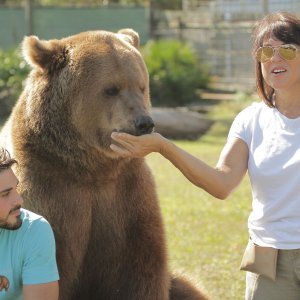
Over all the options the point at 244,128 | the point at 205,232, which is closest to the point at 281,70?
the point at 244,128

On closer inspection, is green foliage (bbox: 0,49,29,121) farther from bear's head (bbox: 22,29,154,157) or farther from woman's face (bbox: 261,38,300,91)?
woman's face (bbox: 261,38,300,91)

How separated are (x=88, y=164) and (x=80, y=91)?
1.33ft

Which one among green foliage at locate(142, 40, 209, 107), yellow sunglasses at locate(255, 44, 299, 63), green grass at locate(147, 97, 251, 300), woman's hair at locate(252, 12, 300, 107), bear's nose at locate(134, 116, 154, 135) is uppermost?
woman's hair at locate(252, 12, 300, 107)

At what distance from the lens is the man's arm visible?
3668 mm

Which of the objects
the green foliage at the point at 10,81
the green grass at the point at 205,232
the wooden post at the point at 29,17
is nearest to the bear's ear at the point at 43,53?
the green grass at the point at 205,232

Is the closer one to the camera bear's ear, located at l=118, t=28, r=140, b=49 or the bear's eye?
the bear's eye

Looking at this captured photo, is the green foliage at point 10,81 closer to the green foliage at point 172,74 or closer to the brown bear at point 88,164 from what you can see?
the green foliage at point 172,74

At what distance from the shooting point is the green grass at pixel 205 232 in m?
6.32

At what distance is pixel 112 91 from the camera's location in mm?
4348

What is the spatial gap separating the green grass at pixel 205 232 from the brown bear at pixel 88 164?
89 cm

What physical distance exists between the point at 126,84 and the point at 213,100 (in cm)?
1595

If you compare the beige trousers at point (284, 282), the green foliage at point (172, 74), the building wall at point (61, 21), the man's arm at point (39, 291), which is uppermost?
the man's arm at point (39, 291)

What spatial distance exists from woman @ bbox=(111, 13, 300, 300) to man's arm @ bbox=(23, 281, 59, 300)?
80cm

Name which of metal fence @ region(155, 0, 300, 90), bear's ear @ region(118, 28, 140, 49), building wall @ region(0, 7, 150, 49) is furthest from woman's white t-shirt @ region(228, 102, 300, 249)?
building wall @ region(0, 7, 150, 49)
